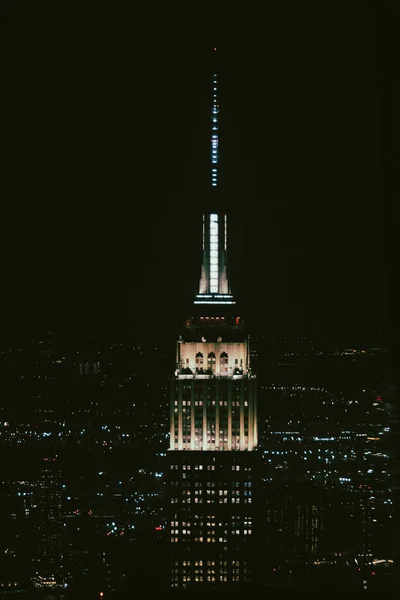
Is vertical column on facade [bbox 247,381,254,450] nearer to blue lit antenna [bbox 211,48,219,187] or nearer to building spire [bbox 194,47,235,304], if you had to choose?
building spire [bbox 194,47,235,304]

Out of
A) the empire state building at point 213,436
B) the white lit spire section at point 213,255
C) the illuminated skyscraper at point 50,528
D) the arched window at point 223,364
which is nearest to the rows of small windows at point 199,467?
the empire state building at point 213,436

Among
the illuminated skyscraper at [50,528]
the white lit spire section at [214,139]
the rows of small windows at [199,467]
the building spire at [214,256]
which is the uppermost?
the white lit spire section at [214,139]

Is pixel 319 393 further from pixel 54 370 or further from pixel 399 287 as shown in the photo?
pixel 399 287

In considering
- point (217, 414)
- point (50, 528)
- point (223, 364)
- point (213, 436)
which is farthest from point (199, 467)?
point (50, 528)

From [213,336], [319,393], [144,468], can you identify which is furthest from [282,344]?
[144,468]

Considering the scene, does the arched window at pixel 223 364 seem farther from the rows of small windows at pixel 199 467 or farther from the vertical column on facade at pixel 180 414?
the rows of small windows at pixel 199 467

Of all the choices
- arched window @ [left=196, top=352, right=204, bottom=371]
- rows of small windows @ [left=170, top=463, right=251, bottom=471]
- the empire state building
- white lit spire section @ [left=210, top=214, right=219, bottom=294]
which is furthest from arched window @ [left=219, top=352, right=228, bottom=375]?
white lit spire section @ [left=210, top=214, right=219, bottom=294]

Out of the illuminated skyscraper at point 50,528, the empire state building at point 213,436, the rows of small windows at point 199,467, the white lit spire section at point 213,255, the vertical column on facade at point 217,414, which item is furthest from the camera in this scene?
the vertical column on facade at point 217,414

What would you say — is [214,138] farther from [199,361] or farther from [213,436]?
[213,436]
